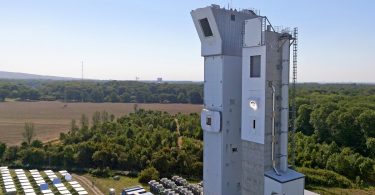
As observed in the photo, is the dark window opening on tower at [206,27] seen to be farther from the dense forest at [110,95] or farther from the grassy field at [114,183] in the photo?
the dense forest at [110,95]

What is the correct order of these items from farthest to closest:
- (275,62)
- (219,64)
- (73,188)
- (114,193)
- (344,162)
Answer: (344,162) < (73,188) < (114,193) < (219,64) < (275,62)

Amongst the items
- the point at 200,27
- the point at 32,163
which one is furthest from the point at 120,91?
the point at 200,27

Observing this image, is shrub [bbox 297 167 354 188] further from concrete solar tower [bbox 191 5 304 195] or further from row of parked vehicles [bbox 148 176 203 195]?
concrete solar tower [bbox 191 5 304 195]

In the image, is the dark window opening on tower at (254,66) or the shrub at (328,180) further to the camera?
the shrub at (328,180)

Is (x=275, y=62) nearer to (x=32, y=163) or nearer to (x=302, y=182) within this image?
(x=302, y=182)

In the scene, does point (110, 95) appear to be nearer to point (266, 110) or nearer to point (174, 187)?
point (174, 187)

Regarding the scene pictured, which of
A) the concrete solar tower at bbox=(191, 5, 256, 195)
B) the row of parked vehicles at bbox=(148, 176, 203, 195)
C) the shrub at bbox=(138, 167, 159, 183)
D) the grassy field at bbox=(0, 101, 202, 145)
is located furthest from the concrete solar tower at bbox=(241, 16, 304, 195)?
the grassy field at bbox=(0, 101, 202, 145)

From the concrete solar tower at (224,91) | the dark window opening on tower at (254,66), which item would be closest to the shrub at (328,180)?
the concrete solar tower at (224,91)

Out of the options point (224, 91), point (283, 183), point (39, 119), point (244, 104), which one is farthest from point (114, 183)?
point (39, 119)
